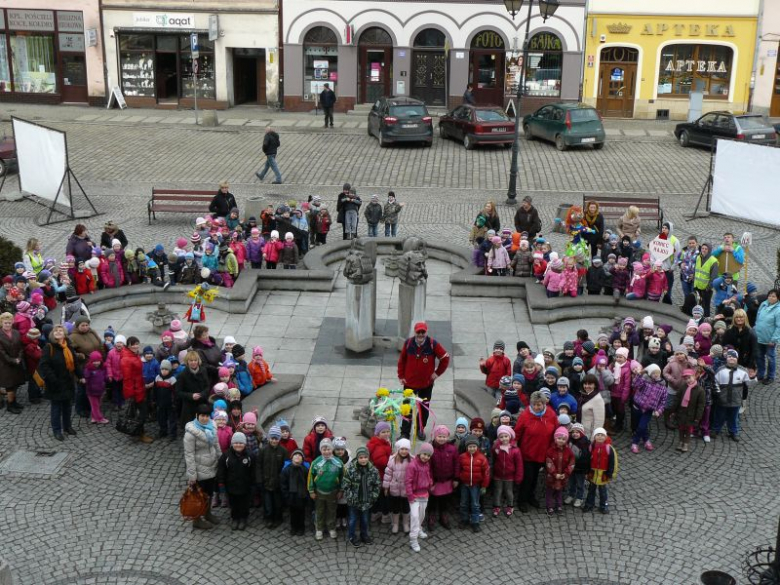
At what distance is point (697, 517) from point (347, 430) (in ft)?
15.2

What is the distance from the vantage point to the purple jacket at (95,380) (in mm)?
13891

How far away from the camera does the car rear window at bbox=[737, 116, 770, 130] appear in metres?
32.6

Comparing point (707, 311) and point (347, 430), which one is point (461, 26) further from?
point (347, 430)

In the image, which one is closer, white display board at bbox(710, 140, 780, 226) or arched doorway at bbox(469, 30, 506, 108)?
white display board at bbox(710, 140, 780, 226)

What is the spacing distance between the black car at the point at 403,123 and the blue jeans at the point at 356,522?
73.2 ft

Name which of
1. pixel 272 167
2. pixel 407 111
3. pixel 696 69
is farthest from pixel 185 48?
pixel 696 69

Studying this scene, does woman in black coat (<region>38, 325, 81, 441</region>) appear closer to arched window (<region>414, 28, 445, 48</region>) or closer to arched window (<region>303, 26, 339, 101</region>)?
arched window (<region>303, 26, 339, 101</region>)

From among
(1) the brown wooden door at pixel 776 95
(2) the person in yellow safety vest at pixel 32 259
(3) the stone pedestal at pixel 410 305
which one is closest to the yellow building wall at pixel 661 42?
(1) the brown wooden door at pixel 776 95

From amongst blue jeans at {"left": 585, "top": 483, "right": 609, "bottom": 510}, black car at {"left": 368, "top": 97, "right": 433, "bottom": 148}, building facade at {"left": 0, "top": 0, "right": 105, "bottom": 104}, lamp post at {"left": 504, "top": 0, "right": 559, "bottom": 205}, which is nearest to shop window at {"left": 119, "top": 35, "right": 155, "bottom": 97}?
building facade at {"left": 0, "top": 0, "right": 105, "bottom": 104}

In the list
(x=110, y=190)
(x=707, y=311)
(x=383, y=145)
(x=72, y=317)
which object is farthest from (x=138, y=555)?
(x=383, y=145)

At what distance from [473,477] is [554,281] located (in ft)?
23.3

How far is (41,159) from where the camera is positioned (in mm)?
25328

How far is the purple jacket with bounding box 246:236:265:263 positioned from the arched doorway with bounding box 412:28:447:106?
891 inches

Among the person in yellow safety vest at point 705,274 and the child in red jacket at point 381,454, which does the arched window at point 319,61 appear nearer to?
the person in yellow safety vest at point 705,274
